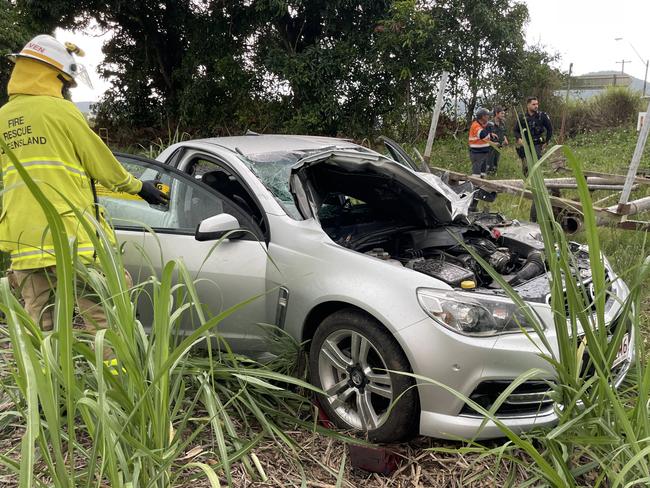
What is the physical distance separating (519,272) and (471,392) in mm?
948

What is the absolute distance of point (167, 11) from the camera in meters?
14.5

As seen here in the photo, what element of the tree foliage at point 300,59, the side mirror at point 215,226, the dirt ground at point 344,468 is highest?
the tree foliage at point 300,59

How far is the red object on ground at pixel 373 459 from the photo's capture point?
256cm

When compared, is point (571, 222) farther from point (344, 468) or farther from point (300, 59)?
point (300, 59)

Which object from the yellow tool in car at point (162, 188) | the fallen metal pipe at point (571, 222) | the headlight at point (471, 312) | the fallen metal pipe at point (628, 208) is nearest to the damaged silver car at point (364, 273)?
the headlight at point (471, 312)

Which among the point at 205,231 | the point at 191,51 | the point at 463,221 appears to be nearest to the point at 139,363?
the point at 205,231

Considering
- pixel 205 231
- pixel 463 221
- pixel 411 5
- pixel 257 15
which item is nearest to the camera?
pixel 205 231

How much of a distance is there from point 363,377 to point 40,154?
1866 mm

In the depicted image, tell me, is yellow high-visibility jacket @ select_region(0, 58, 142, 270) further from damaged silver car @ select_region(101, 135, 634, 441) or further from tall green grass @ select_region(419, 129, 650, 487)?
tall green grass @ select_region(419, 129, 650, 487)

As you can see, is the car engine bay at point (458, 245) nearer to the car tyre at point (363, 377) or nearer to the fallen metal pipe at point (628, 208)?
the car tyre at point (363, 377)

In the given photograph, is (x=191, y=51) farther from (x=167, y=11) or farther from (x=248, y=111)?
(x=248, y=111)

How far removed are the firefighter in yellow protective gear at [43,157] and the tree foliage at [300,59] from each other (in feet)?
30.8

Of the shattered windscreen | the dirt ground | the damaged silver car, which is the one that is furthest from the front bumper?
the shattered windscreen

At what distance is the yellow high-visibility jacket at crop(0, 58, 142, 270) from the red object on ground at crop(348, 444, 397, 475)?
153 cm
